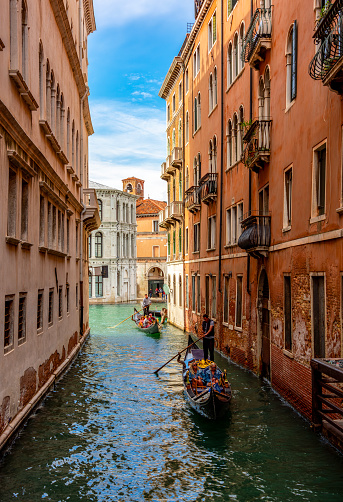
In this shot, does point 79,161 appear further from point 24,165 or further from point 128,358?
point 24,165

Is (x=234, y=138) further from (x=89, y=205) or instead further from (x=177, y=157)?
(x=177, y=157)

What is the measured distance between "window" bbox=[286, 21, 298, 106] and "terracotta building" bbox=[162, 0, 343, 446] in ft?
0.07

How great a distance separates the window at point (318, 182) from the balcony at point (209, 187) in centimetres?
1057

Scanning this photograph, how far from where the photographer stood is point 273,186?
13.7 m

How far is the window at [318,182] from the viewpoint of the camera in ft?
33.4

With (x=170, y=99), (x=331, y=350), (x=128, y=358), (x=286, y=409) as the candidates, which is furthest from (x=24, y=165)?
(x=170, y=99)

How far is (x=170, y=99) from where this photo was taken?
33938 mm

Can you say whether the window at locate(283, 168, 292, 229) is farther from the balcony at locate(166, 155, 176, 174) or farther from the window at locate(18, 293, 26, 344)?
the balcony at locate(166, 155, 176, 174)

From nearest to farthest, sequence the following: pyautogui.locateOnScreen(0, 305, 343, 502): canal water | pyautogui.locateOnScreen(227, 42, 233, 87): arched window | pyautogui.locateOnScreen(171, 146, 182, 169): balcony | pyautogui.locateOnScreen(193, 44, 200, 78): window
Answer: pyautogui.locateOnScreen(0, 305, 343, 502): canal water → pyautogui.locateOnScreen(227, 42, 233, 87): arched window → pyautogui.locateOnScreen(193, 44, 200, 78): window → pyautogui.locateOnScreen(171, 146, 182, 169): balcony

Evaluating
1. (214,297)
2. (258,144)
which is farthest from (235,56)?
(214,297)

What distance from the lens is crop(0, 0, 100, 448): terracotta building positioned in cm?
Result: 896

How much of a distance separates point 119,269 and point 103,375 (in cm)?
3951

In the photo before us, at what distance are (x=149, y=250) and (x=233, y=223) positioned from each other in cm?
4731

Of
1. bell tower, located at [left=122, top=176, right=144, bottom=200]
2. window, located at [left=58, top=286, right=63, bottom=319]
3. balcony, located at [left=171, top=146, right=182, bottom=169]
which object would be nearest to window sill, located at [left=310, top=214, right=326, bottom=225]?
window, located at [left=58, top=286, right=63, bottom=319]
